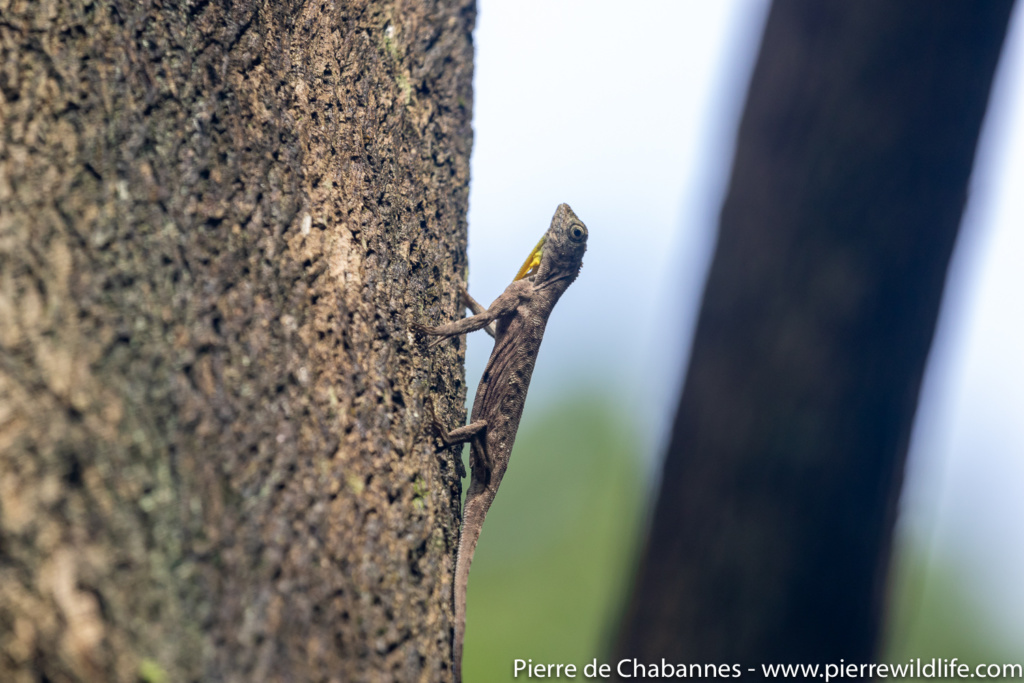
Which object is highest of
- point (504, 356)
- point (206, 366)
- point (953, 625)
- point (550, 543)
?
point (206, 366)

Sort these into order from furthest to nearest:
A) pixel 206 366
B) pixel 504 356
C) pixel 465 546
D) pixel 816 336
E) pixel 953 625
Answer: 1. pixel 953 625
2. pixel 504 356
3. pixel 465 546
4. pixel 206 366
5. pixel 816 336

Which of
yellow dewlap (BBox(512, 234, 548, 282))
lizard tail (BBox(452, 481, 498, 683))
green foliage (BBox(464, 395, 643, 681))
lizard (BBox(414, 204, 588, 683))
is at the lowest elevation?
green foliage (BBox(464, 395, 643, 681))

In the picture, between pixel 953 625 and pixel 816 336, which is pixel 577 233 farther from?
pixel 953 625

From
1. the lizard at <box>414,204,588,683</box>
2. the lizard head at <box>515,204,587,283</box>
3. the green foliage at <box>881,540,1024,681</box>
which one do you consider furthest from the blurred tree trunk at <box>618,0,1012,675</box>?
the green foliage at <box>881,540,1024,681</box>

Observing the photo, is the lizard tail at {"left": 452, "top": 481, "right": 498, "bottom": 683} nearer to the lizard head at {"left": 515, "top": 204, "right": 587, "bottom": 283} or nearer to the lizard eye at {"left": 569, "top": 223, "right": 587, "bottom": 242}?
the lizard head at {"left": 515, "top": 204, "right": 587, "bottom": 283}

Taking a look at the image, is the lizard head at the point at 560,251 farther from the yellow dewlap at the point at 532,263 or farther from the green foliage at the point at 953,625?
the green foliage at the point at 953,625

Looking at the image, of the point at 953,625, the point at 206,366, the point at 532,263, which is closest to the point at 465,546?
the point at 206,366

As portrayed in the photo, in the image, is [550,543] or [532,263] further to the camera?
[550,543]
